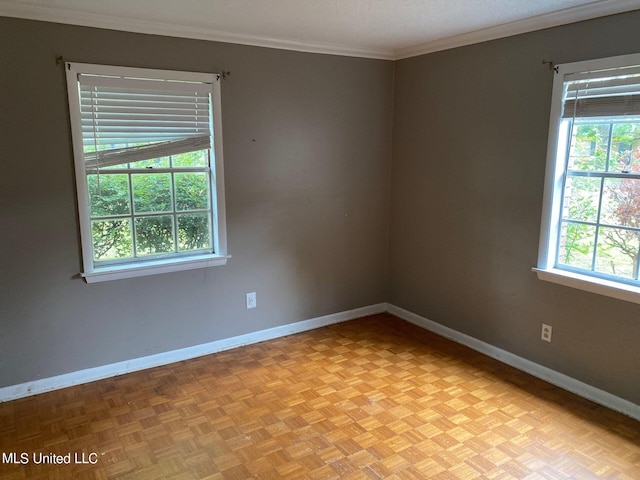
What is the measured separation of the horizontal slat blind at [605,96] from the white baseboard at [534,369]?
1.58 m

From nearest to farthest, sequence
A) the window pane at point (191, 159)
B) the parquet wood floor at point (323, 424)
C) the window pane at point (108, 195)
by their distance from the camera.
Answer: the parquet wood floor at point (323, 424)
the window pane at point (108, 195)
the window pane at point (191, 159)

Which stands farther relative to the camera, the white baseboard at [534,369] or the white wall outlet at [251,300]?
the white wall outlet at [251,300]

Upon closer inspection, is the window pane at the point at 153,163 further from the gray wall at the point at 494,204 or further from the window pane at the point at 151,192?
the gray wall at the point at 494,204

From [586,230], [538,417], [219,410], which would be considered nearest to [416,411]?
[538,417]

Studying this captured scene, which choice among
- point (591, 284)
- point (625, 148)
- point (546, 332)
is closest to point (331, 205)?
point (546, 332)

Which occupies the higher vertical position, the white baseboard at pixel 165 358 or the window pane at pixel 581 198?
the window pane at pixel 581 198

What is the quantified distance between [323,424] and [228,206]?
162 cm

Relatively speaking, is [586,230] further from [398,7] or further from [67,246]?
[67,246]

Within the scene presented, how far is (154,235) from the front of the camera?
321 centimetres

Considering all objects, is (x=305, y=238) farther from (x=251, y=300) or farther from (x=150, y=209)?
(x=150, y=209)

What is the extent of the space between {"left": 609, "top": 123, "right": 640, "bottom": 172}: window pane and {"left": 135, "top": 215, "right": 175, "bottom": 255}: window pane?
2.75 metres

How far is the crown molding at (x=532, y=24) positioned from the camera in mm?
2479

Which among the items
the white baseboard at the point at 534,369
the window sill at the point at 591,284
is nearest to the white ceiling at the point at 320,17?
the window sill at the point at 591,284

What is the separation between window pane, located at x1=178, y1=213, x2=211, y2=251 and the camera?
10.9 ft
